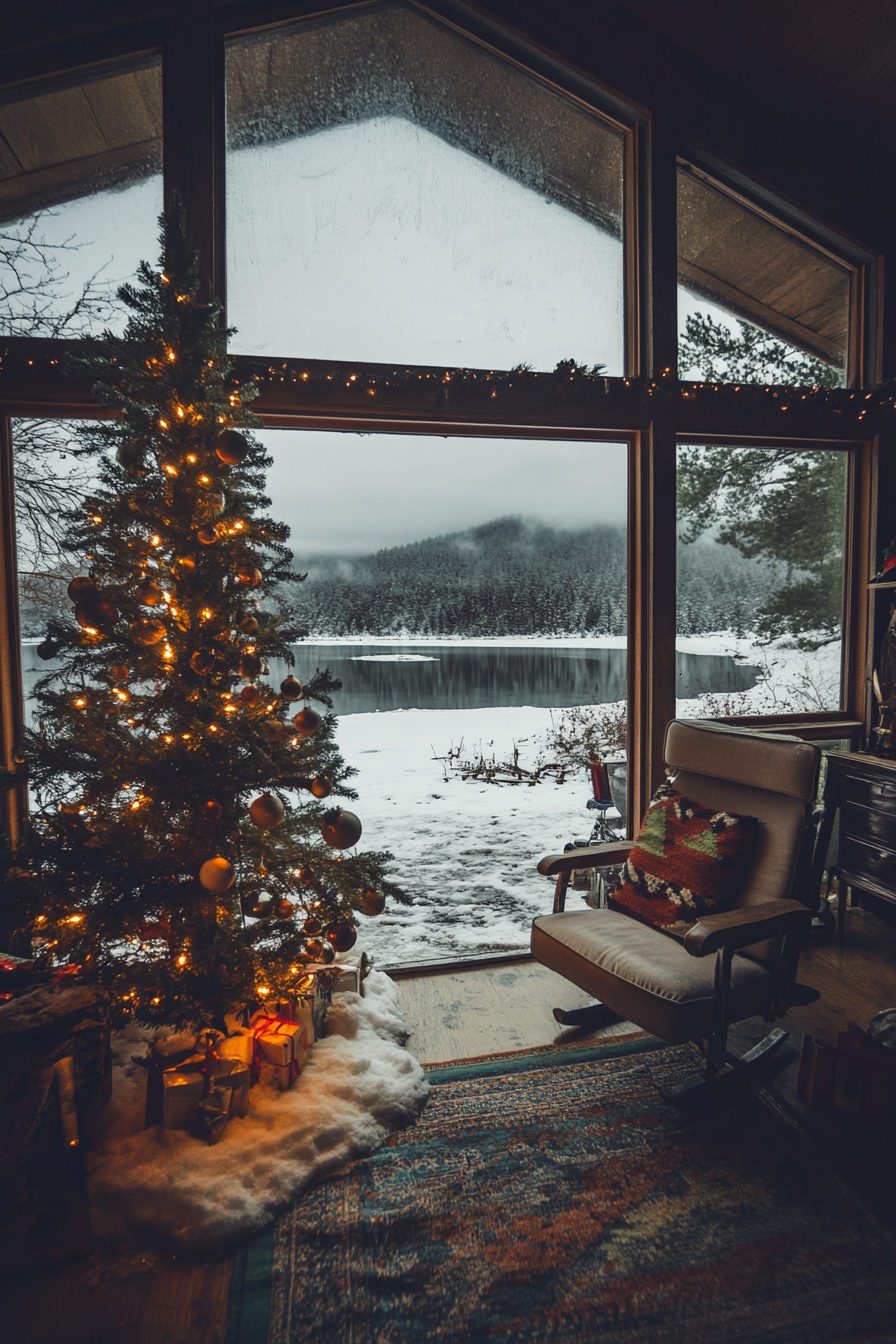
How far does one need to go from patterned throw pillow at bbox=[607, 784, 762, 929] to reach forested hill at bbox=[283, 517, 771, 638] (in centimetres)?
107

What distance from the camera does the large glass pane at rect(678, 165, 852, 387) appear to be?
3178mm

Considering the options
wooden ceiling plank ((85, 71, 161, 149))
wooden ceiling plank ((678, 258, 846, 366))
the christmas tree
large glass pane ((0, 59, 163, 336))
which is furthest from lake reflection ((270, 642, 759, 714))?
wooden ceiling plank ((85, 71, 161, 149))

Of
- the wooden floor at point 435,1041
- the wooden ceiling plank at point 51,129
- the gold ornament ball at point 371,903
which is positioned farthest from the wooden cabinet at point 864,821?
the wooden ceiling plank at point 51,129

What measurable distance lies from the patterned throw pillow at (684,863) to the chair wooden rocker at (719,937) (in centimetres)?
5

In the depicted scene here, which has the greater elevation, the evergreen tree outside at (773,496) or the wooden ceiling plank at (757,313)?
the wooden ceiling plank at (757,313)

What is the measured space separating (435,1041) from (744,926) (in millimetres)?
1195

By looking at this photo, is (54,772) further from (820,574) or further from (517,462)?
(820,574)

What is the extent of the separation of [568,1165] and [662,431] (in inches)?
113

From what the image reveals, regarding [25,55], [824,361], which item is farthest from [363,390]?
[824,361]

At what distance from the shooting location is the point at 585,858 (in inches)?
98.0

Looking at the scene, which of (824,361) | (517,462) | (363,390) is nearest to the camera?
(363,390)

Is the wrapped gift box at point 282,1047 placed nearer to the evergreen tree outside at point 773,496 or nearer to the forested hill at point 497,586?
the forested hill at point 497,586

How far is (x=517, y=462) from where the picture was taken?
10.2 ft

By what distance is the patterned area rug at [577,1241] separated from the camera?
138cm
